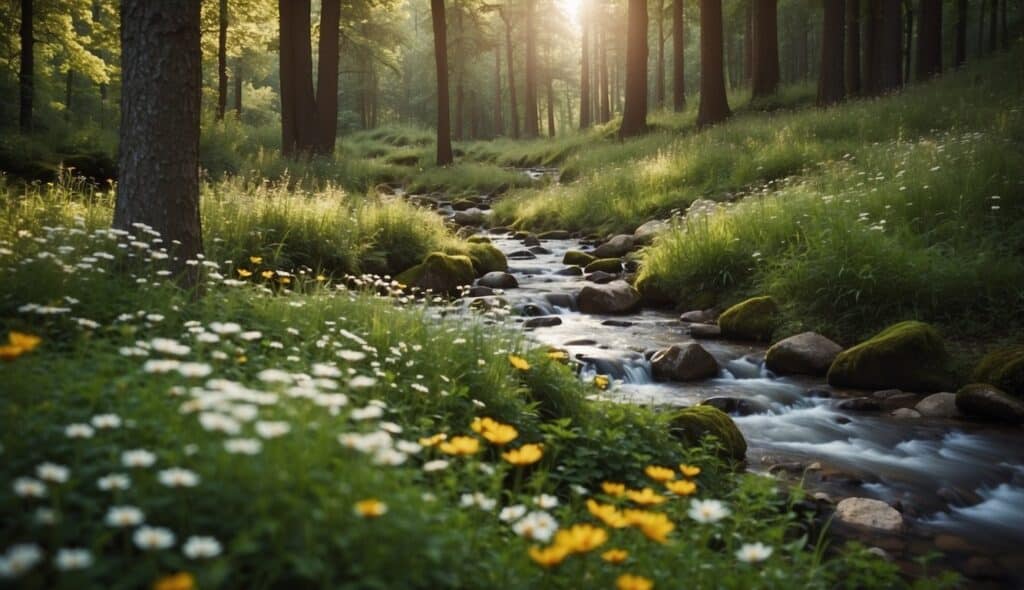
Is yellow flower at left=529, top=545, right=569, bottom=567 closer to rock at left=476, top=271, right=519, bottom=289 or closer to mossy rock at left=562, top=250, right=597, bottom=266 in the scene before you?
rock at left=476, top=271, right=519, bottom=289

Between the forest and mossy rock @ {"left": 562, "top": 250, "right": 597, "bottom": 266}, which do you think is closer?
the forest

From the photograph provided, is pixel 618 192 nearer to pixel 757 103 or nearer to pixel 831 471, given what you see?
pixel 757 103

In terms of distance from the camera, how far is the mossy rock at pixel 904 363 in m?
6.30

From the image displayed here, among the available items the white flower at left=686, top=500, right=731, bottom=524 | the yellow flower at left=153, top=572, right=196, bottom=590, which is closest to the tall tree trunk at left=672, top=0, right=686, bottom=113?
the white flower at left=686, top=500, right=731, bottom=524

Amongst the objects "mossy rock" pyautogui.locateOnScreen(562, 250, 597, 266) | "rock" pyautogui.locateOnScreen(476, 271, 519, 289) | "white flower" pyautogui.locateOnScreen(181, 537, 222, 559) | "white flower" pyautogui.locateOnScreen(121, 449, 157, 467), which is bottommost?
"white flower" pyautogui.locateOnScreen(181, 537, 222, 559)

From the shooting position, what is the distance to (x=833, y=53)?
19.2m

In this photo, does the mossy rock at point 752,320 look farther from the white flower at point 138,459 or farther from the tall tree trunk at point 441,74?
the tall tree trunk at point 441,74

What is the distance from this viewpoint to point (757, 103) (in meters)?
21.7

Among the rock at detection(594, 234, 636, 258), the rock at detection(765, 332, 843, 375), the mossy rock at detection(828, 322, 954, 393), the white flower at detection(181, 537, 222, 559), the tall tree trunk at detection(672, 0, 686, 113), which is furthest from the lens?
the tall tree trunk at detection(672, 0, 686, 113)

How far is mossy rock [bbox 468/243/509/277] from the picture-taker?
1120 centimetres

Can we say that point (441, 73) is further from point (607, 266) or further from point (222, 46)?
point (607, 266)

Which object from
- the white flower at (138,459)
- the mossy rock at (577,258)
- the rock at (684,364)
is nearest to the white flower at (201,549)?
the white flower at (138,459)

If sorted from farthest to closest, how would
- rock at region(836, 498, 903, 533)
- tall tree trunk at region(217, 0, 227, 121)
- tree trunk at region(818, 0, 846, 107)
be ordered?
tall tree trunk at region(217, 0, 227, 121) → tree trunk at region(818, 0, 846, 107) → rock at region(836, 498, 903, 533)

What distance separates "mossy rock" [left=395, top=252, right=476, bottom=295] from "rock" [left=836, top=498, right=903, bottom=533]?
602cm
